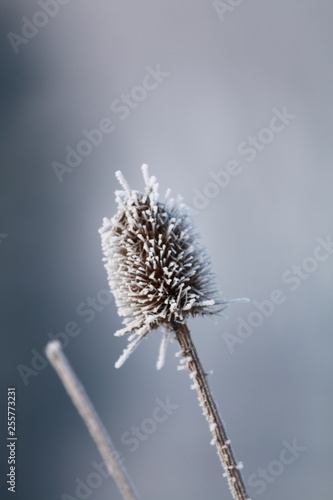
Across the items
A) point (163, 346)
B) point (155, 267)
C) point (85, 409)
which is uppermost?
point (155, 267)

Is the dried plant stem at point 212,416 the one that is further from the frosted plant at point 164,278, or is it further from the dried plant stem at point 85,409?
the dried plant stem at point 85,409

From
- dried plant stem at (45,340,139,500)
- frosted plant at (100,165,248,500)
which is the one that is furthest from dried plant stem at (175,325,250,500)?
dried plant stem at (45,340,139,500)

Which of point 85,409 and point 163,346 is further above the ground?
point 163,346

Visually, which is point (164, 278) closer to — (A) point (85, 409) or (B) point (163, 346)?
(B) point (163, 346)

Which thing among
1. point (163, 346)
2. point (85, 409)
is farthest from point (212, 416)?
point (85, 409)

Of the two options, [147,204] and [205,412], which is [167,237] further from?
[205,412]

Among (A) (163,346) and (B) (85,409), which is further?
(A) (163,346)
